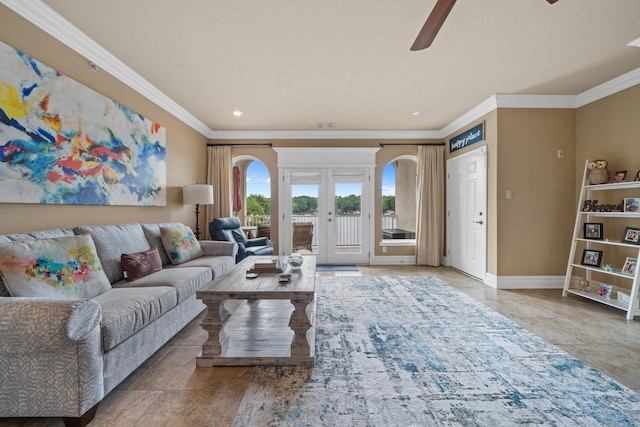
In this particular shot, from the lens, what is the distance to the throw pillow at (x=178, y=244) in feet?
10.8

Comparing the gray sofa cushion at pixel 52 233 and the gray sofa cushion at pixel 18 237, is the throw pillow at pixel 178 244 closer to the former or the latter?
the gray sofa cushion at pixel 52 233

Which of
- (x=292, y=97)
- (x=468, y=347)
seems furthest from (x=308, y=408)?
(x=292, y=97)

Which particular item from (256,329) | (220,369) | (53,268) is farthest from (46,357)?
(256,329)

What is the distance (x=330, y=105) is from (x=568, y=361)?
3730 millimetres

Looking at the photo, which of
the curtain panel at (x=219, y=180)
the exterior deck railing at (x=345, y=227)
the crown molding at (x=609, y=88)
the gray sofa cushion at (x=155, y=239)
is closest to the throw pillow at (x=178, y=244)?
the gray sofa cushion at (x=155, y=239)

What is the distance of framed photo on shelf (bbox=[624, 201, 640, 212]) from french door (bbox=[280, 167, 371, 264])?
11.3 feet

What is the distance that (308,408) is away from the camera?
62.4 inches

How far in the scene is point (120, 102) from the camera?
3125 millimetres

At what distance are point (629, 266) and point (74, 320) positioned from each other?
480cm

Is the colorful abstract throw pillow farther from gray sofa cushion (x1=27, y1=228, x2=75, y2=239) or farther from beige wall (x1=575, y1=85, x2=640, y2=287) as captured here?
beige wall (x1=575, y1=85, x2=640, y2=287)

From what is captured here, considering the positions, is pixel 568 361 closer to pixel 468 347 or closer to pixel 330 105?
pixel 468 347

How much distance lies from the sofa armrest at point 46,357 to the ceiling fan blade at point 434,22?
2466mm

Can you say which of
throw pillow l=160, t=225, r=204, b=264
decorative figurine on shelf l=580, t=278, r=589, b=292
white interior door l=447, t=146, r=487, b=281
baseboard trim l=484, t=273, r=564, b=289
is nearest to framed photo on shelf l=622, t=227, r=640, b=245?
decorative figurine on shelf l=580, t=278, r=589, b=292

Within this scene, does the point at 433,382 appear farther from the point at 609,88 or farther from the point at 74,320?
the point at 609,88
